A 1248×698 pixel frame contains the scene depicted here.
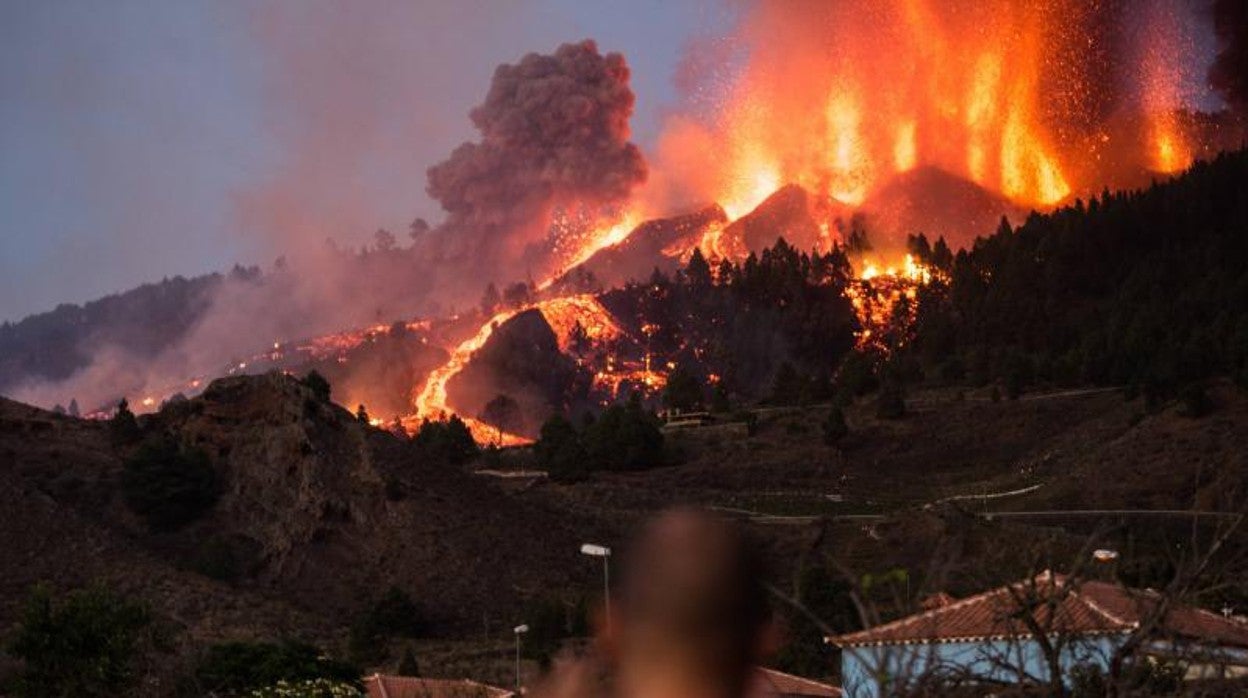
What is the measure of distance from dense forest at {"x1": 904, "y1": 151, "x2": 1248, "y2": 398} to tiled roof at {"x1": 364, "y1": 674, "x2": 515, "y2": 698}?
147ft

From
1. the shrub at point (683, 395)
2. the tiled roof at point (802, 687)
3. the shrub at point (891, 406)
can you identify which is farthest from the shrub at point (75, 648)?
the shrub at point (683, 395)

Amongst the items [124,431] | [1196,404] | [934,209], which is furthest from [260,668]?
[934,209]

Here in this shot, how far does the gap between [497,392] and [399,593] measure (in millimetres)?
81505

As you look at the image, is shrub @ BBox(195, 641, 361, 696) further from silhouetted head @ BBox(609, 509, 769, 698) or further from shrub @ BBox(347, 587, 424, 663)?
silhouetted head @ BBox(609, 509, 769, 698)

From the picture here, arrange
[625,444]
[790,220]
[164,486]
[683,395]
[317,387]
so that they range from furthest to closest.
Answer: [790,220] < [683,395] < [625,444] < [317,387] < [164,486]

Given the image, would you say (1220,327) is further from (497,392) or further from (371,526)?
(497,392)

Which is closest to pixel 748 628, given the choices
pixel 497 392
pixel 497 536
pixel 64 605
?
pixel 64 605

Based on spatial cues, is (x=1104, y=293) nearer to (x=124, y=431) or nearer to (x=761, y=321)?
(x=761, y=321)

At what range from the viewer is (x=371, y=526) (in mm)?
50000

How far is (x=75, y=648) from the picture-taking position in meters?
27.4

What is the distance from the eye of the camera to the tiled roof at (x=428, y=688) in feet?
85.2

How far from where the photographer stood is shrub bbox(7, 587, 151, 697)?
26.9 m

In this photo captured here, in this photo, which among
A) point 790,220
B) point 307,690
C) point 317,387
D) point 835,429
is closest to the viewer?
point 307,690

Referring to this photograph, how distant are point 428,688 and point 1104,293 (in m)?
74.8
